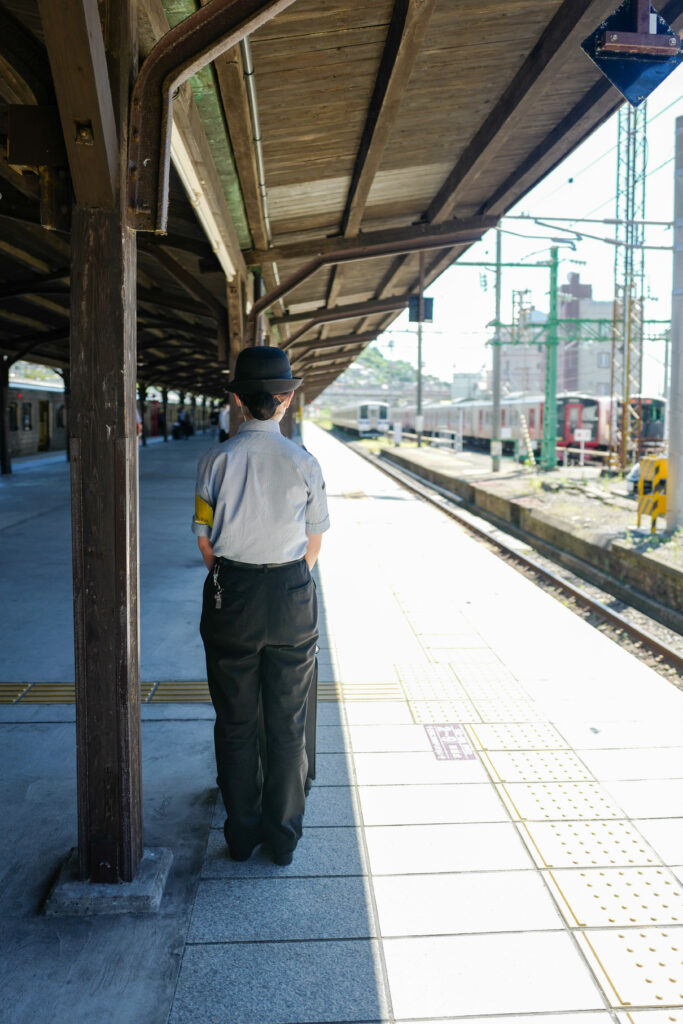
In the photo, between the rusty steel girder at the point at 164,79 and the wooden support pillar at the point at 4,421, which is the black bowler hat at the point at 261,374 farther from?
the wooden support pillar at the point at 4,421

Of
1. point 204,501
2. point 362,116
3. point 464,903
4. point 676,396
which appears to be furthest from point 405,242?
point 464,903

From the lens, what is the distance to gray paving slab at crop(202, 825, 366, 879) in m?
2.85

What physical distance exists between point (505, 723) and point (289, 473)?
2.24 m

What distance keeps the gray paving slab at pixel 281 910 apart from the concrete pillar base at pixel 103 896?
6.0 inches

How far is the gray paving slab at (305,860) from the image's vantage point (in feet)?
9.34

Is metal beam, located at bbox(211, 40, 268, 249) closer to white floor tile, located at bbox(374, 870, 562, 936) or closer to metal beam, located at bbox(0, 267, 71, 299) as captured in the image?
white floor tile, located at bbox(374, 870, 562, 936)

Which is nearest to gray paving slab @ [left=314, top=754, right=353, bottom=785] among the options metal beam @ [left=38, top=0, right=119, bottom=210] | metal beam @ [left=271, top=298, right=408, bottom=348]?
metal beam @ [left=38, top=0, right=119, bottom=210]

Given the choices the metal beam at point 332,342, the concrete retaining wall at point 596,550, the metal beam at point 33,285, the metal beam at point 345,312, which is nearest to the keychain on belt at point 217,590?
the concrete retaining wall at point 596,550

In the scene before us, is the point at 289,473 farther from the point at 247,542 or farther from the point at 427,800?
the point at 427,800

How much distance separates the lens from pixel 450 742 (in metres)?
4.03

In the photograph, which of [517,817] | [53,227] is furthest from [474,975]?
[53,227]

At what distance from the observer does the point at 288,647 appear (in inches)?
111

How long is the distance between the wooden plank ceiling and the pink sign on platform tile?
9.60 feet

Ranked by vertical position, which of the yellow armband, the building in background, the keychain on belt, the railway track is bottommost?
the railway track
